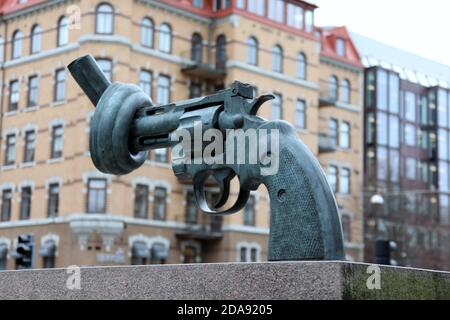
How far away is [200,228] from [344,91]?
13703 millimetres

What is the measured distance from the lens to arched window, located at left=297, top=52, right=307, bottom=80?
1666 inches

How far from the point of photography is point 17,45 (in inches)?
1556

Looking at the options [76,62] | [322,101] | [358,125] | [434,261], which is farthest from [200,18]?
[76,62]

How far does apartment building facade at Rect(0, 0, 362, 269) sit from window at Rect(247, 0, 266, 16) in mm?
58

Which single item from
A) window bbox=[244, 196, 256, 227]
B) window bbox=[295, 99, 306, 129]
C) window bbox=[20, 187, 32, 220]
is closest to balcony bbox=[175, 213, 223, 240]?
window bbox=[244, 196, 256, 227]

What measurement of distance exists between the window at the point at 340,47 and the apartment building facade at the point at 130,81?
17.2 feet

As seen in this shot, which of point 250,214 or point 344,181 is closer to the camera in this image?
point 250,214

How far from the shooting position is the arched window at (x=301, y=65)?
42312 millimetres

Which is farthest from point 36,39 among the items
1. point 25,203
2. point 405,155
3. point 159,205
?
point 405,155

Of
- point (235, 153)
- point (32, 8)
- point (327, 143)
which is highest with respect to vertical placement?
point (32, 8)

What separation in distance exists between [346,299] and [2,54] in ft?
121

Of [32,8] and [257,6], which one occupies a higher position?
[257,6]

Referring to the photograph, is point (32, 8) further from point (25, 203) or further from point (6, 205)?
point (6, 205)
